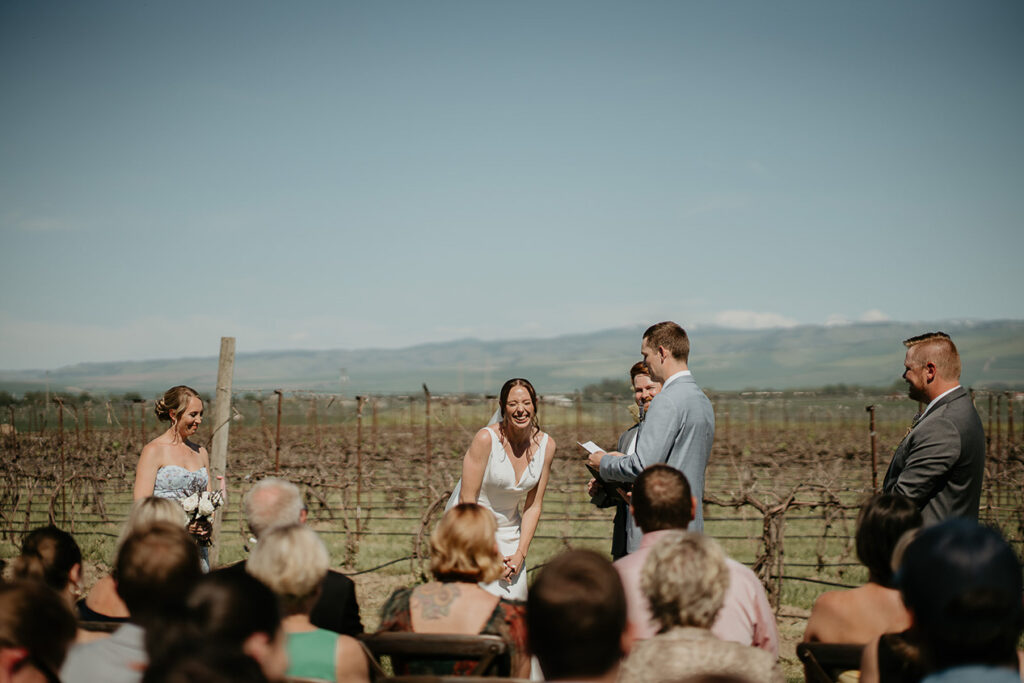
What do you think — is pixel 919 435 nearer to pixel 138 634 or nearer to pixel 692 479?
pixel 692 479

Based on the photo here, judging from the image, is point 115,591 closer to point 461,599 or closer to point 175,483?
point 461,599

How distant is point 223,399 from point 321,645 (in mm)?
4322

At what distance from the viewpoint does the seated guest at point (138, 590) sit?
216 cm

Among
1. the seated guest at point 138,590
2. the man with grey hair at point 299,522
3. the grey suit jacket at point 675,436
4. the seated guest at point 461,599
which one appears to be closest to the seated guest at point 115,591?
the man with grey hair at point 299,522

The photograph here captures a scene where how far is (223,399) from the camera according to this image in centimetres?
629

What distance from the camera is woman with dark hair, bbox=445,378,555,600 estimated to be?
4.21m

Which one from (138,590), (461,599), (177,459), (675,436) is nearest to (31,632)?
(138,590)

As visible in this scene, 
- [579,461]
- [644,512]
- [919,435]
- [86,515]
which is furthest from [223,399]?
[579,461]

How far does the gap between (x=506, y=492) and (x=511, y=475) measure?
4.4 inches

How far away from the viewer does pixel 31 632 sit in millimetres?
2031

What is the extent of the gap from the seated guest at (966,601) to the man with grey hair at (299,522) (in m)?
1.77

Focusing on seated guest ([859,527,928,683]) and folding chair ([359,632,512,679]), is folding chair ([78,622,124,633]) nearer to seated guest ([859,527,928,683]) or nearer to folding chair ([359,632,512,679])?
folding chair ([359,632,512,679])

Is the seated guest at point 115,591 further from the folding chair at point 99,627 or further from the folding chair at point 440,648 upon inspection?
the folding chair at point 440,648

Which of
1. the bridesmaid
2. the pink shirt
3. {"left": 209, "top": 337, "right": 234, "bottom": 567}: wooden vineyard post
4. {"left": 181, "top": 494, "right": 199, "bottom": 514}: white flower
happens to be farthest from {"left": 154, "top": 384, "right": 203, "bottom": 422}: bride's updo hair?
the pink shirt
